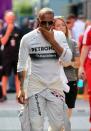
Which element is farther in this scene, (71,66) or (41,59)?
(71,66)

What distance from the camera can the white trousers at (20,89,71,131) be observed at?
25.6ft

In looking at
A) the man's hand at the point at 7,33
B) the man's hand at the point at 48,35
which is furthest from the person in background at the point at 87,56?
the man's hand at the point at 7,33

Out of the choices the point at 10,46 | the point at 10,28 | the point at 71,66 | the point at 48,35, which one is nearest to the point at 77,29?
the point at 10,46

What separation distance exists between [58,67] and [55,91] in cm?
28

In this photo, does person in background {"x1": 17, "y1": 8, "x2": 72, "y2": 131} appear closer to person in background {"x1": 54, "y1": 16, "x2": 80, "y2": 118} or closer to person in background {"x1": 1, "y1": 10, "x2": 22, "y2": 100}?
person in background {"x1": 54, "y1": 16, "x2": 80, "y2": 118}

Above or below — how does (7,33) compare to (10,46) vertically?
above

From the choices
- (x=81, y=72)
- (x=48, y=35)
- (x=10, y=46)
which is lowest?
(x=10, y=46)

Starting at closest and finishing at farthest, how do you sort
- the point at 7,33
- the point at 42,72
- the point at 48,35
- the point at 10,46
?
the point at 48,35 < the point at 42,72 < the point at 7,33 < the point at 10,46

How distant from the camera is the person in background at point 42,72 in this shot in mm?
7754

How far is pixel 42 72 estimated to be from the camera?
779 centimetres

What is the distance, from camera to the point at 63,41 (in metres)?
7.86

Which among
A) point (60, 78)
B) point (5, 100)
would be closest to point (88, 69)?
point (60, 78)

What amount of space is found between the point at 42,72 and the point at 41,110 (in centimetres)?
44

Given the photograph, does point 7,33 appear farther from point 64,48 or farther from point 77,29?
point 64,48
